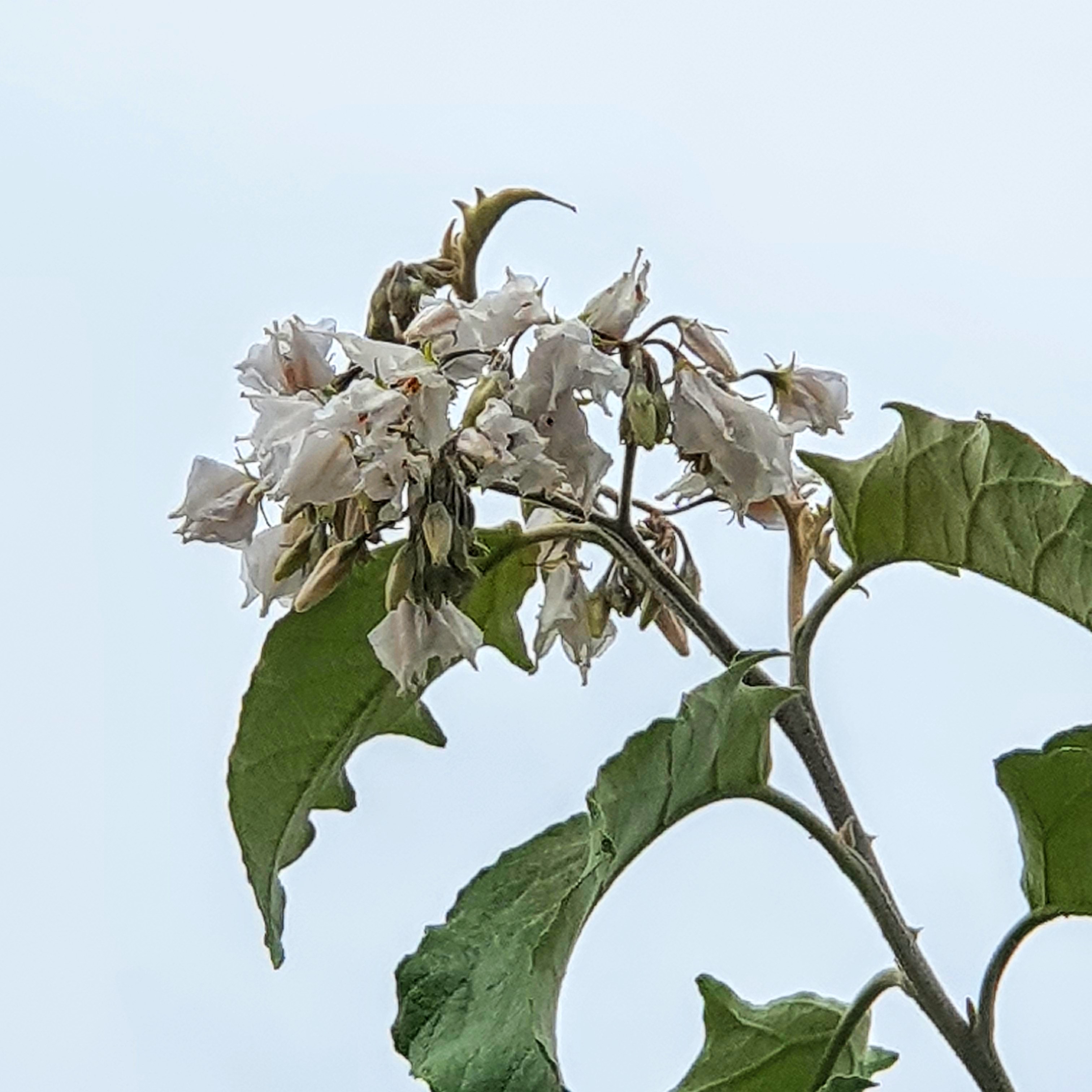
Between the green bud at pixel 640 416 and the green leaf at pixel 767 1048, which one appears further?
the green leaf at pixel 767 1048

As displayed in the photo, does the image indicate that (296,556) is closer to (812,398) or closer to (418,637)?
(418,637)

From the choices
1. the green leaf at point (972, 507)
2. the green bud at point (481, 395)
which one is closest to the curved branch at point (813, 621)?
the green leaf at point (972, 507)

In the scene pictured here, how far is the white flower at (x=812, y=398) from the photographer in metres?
0.46

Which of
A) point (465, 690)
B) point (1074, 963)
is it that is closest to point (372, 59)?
point (465, 690)

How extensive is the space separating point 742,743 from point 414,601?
0.29ft

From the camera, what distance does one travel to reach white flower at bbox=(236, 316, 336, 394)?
17.1 inches

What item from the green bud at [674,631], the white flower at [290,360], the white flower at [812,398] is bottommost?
the green bud at [674,631]

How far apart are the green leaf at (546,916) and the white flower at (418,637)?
0.17ft

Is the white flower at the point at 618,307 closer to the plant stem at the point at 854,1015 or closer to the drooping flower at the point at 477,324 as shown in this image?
the drooping flower at the point at 477,324

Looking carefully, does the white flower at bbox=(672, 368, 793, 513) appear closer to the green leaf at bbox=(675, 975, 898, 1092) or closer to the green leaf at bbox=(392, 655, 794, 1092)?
the green leaf at bbox=(392, 655, 794, 1092)

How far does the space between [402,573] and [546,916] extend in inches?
3.8

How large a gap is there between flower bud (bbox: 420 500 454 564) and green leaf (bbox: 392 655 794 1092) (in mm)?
64

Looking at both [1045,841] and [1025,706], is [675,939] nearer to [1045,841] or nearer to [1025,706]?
[1025,706]

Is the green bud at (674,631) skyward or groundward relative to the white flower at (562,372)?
groundward
